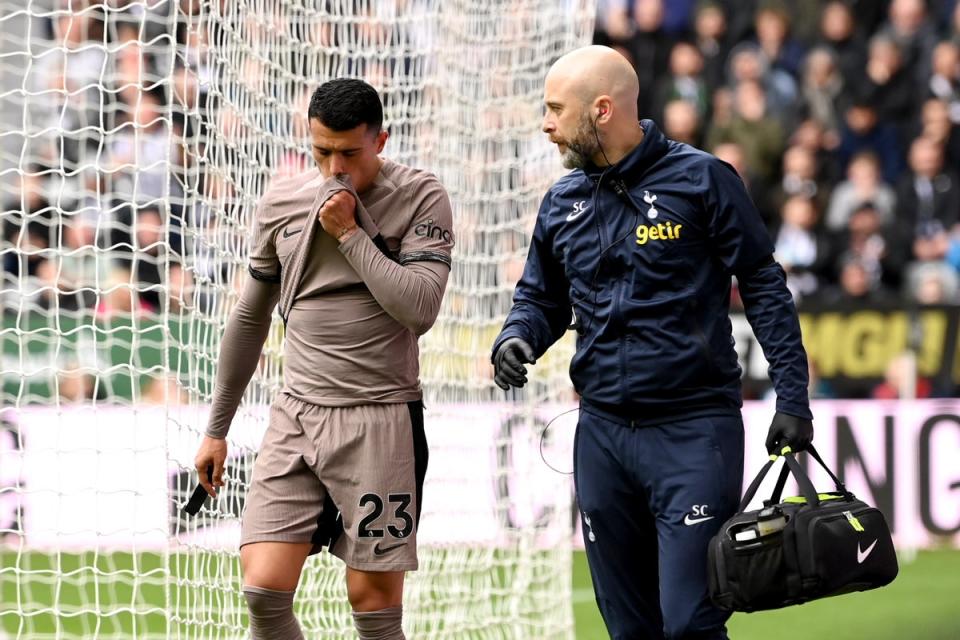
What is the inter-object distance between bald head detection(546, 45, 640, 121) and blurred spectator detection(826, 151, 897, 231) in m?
7.51

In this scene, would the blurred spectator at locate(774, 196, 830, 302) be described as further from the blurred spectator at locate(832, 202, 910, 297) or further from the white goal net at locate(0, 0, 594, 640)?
the white goal net at locate(0, 0, 594, 640)

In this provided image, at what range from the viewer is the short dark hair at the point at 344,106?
13.1ft

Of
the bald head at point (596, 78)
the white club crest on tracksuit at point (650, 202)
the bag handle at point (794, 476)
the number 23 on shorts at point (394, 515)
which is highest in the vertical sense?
the bald head at point (596, 78)

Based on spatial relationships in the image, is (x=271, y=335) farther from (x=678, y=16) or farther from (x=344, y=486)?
(x=678, y=16)

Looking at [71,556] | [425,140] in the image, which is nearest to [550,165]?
[425,140]

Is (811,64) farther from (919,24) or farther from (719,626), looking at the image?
(719,626)

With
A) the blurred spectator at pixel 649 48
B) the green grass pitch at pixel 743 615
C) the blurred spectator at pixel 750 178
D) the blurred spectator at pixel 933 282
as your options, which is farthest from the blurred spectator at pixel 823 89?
the green grass pitch at pixel 743 615

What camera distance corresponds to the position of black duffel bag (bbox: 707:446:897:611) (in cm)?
378

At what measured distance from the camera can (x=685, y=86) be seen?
12.1 m

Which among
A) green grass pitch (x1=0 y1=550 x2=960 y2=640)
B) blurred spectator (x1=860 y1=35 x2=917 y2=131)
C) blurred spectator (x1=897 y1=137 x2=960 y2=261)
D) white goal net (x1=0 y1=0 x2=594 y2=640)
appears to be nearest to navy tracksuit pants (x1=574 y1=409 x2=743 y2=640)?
white goal net (x1=0 y1=0 x2=594 y2=640)

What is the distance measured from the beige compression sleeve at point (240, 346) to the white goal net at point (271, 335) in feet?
1.87

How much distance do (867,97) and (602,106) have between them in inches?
322

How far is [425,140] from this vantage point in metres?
6.93

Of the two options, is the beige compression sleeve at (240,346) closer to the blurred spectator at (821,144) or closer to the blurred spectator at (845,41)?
the blurred spectator at (821,144)
